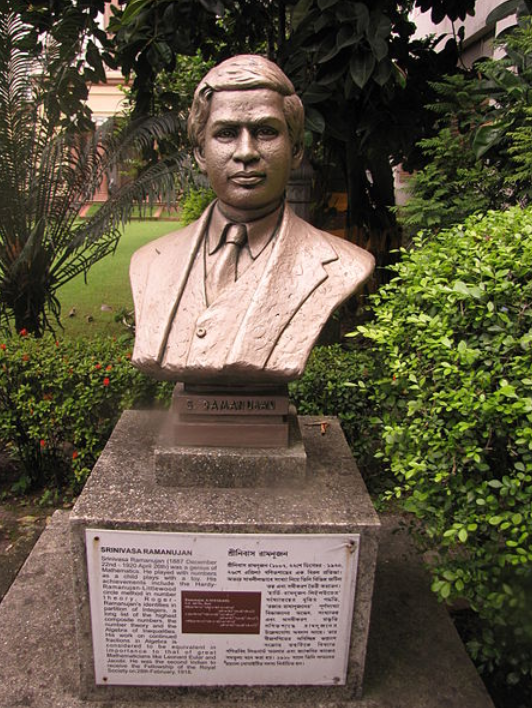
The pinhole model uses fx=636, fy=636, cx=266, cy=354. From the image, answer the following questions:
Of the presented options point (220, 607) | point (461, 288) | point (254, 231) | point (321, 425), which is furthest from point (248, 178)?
point (220, 607)

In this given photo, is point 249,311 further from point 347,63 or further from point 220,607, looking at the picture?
point 347,63

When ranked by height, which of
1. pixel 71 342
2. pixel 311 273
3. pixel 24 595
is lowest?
pixel 24 595

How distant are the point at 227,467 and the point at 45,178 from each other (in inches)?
148

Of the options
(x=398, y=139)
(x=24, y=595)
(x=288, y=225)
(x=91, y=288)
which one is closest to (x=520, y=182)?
(x=398, y=139)

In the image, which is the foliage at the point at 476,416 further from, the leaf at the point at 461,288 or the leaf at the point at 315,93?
the leaf at the point at 315,93

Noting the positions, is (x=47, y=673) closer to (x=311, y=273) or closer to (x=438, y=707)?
(x=438, y=707)

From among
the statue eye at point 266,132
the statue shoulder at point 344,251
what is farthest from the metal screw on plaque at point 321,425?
the statue eye at point 266,132

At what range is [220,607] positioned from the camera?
7.27ft

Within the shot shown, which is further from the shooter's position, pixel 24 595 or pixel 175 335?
pixel 24 595

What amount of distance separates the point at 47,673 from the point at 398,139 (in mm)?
3571

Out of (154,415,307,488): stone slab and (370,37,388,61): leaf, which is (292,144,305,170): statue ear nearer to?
(154,415,307,488): stone slab

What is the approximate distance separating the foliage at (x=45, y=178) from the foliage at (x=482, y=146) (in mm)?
1951

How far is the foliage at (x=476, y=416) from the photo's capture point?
2.02 m

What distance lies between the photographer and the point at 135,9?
11.7 feet
